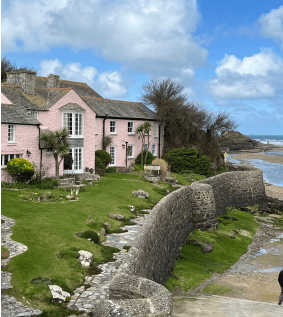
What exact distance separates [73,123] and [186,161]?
1493 centimetres

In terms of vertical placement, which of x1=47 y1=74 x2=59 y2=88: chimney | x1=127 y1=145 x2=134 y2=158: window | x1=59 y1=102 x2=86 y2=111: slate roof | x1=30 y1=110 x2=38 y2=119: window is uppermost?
x1=47 y1=74 x2=59 y2=88: chimney

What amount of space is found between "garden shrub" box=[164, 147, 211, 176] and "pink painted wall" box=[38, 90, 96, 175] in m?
11.3

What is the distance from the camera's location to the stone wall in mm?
6609

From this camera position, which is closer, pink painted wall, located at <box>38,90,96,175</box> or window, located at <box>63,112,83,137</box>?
pink painted wall, located at <box>38,90,96,175</box>

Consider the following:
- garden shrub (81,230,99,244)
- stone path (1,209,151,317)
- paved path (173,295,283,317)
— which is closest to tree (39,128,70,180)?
stone path (1,209,151,317)

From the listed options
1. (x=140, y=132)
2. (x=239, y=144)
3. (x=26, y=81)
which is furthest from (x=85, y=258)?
(x=239, y=144)

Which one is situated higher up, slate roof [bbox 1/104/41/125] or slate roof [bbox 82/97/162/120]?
slate roof [bbox 82/97/162/120]

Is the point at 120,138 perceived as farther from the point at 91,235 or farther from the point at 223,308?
the point at 223,308

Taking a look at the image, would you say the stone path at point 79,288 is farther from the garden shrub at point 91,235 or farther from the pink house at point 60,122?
the pink house at point 60,122

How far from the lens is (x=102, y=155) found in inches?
1353

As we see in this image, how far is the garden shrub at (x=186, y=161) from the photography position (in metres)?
39.8

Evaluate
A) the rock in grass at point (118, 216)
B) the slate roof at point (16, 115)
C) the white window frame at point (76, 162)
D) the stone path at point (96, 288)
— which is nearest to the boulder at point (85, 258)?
the stone path at point (96, 288)

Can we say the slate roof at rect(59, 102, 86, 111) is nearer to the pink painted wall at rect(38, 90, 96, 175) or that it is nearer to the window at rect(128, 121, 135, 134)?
the pink painted wall at rect(38, 90, 96, 175)

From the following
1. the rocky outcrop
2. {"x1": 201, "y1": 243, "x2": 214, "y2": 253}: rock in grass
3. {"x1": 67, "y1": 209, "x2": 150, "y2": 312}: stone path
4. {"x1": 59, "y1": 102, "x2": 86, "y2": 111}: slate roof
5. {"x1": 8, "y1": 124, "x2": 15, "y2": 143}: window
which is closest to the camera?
{"x1": 67, "y1": 209, "x2": 150, "y2": 312}: stone path
